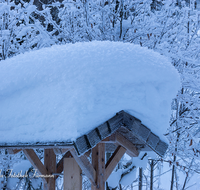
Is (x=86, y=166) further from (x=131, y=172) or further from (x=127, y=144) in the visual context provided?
(x=131, y=172)

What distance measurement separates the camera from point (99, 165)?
3.29m

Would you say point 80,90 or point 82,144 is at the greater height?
point 80,90

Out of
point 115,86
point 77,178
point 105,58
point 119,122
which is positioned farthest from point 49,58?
point 77,178

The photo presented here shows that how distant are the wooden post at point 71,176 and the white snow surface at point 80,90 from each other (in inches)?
48.1

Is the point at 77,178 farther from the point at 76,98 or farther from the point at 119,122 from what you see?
the point at 76,98

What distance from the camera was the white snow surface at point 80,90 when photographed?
2.38 metres

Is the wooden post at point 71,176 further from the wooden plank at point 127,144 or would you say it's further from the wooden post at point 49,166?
the wooden plank at point 127,144

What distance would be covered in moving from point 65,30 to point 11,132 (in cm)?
316

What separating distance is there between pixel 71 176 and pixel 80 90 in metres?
1.67

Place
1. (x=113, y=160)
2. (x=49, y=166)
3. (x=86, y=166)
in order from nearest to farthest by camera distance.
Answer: (x=86, y=166), (x=113, y=160), (x=49, y=166)

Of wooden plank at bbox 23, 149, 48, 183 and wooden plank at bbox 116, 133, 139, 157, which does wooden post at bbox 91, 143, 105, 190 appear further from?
wooden plank at bbox 23, 149, 48, 183

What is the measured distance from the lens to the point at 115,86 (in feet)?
8.54

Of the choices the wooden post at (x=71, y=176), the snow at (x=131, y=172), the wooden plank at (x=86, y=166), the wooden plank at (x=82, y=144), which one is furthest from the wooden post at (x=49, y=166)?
the wooden plank at (x=82, y=144)

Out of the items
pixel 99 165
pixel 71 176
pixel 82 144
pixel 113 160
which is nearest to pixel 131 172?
pixel 113 160
